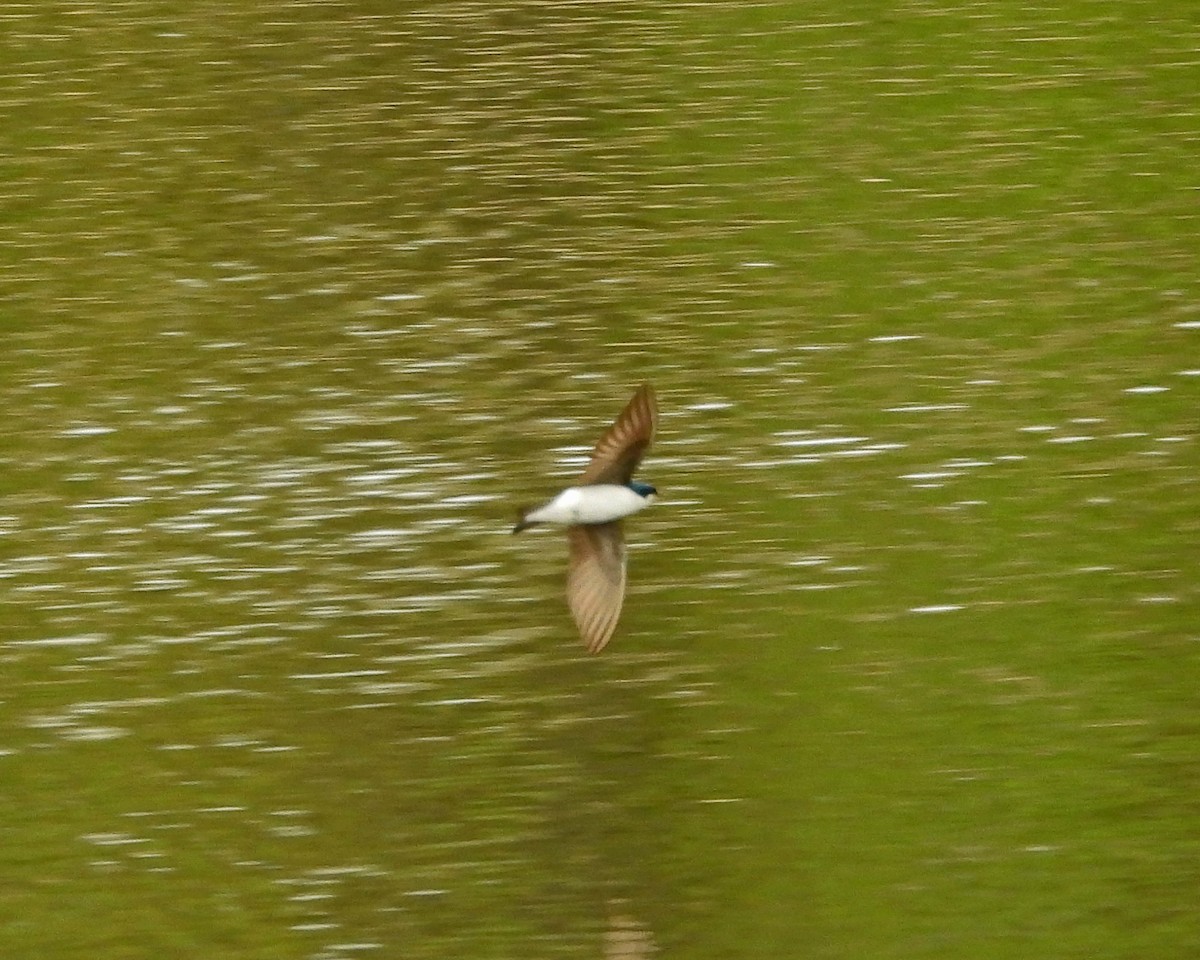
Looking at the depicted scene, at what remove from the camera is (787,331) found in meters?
10.4

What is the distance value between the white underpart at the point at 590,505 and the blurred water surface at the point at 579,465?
2.54ft

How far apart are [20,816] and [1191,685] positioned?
329cm

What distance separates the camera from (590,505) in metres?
7.05

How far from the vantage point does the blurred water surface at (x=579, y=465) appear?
6.98 metres

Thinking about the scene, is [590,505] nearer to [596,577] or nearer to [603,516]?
[603,516]

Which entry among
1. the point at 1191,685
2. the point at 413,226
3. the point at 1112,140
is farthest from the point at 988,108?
the point at 1191,685

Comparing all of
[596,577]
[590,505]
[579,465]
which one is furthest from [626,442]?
[579,465]

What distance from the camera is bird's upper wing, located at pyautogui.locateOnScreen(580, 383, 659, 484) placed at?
6.87 m

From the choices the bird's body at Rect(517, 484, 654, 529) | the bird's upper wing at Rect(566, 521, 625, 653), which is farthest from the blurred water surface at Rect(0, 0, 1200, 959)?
the bird's body at Rect(517, 484, 654, 529)

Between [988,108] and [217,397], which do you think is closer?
[217,397]

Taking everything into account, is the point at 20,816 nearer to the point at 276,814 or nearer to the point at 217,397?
the point at 276,814

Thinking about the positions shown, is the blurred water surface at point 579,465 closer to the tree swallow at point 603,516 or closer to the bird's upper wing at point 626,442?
the tree swallow at point 603,516

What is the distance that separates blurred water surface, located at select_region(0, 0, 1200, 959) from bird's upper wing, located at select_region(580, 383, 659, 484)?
827 millimetres

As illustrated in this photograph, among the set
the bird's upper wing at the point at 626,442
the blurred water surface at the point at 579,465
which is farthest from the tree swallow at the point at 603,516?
the blurred water surface at the point at 579,465
